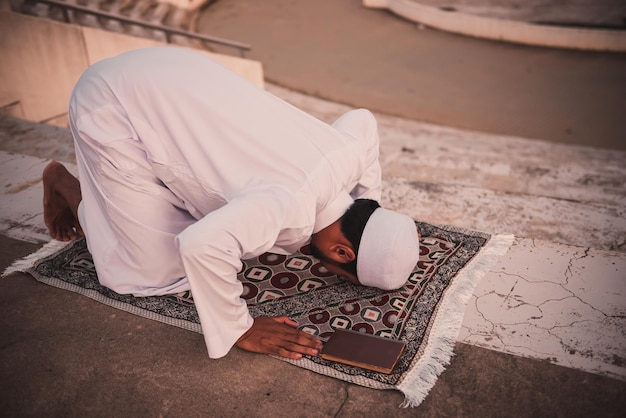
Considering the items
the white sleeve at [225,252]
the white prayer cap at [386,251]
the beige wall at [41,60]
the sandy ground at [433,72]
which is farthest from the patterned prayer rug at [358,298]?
the sandy ground at [433,72]

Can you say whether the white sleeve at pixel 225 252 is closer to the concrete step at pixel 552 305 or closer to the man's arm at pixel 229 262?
the man's arm at pixel 229 262

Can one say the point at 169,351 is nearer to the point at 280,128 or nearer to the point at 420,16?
the point at 280,128

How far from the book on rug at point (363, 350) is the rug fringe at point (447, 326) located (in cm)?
8

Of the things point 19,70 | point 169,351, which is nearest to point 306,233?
point 169,351

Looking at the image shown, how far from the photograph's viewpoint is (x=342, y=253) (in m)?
2.36

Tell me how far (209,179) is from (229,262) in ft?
1.47

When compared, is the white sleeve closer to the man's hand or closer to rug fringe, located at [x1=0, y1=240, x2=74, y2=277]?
the man's hand

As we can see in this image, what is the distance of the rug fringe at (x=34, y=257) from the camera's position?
258cm

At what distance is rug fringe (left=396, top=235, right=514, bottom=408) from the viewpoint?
1968mm

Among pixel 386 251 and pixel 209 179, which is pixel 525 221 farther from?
pixel 209 179

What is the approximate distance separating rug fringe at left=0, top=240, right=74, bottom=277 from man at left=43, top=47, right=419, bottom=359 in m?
0.32

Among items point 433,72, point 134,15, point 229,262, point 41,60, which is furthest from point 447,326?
point 134,15

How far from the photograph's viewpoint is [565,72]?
31.0ft

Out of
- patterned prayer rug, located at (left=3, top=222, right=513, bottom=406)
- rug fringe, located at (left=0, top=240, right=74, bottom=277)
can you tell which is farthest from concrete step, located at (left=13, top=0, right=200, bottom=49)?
patterned prayer rug, located at (left=3, top=222, right=513, bottom=406)
